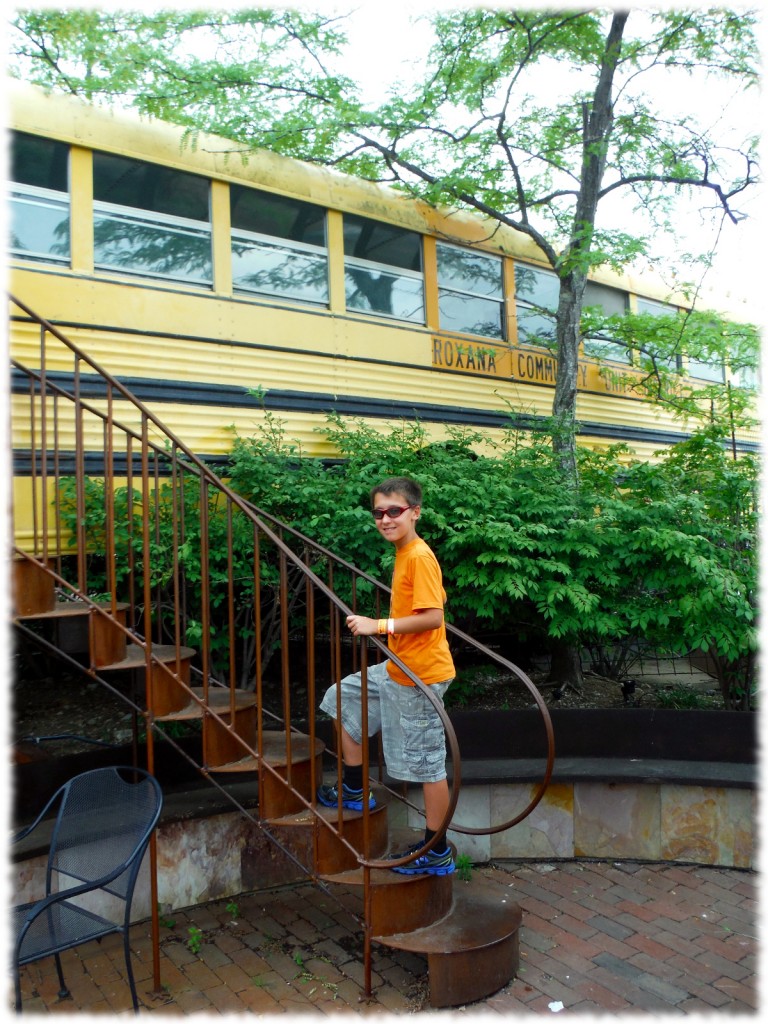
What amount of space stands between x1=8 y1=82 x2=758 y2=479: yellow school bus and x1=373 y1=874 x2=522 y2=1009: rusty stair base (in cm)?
342

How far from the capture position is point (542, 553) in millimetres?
5270

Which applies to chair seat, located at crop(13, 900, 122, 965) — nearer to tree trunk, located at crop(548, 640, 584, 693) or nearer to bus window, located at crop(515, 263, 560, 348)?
tree trunk, located at crop(548, 640, 584, 693)

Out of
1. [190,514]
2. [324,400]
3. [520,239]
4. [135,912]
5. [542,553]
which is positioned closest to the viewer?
[135,912]

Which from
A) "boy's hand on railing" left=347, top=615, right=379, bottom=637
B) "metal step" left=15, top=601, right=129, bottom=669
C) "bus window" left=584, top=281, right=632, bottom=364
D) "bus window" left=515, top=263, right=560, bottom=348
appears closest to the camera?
"boy's hand on railing" left=347, top=615, right=379, bottom=637

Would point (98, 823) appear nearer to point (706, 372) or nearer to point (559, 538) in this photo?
point (559, 538)

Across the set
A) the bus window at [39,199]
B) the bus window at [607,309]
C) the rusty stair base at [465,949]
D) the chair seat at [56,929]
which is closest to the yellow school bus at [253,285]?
the bus window at [39,199]

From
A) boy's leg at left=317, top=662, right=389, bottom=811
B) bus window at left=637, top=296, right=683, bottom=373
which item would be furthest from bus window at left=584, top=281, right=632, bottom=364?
boy's leg at left=317, top=662, right=389, bottom=811

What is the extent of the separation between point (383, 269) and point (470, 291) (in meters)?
1.13

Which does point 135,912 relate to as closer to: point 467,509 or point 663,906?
point 663,906

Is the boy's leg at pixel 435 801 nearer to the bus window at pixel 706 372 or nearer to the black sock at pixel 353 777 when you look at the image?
the black sock at pixel 353 777

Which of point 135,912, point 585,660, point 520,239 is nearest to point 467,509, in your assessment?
point 585,660

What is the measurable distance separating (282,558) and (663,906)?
271 cm

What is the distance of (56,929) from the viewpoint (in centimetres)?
288

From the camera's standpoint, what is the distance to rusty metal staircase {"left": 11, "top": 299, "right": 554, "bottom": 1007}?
3.19m
